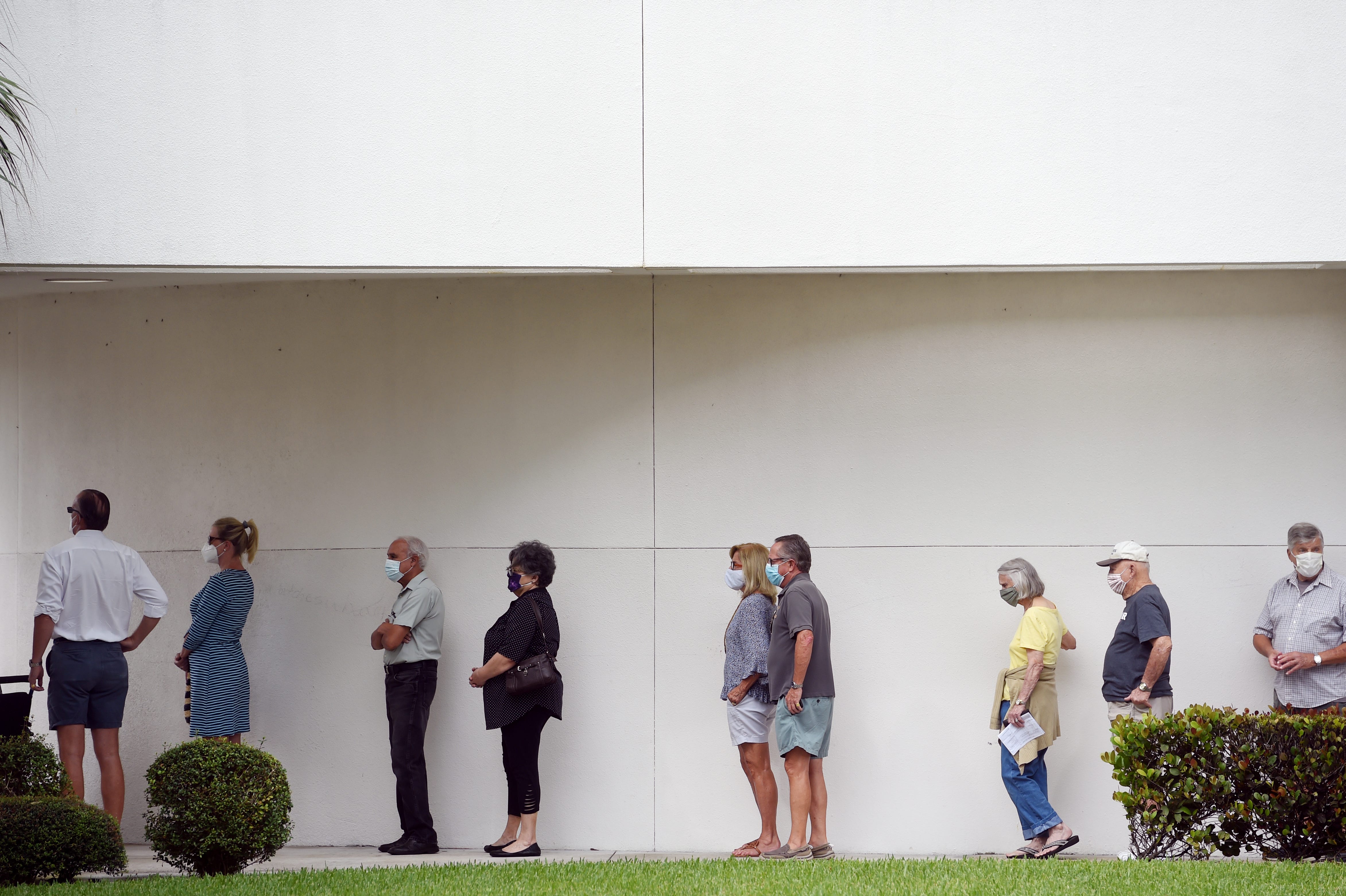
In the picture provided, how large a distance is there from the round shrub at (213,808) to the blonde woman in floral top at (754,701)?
2.65m

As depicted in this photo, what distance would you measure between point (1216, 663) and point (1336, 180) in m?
3.06

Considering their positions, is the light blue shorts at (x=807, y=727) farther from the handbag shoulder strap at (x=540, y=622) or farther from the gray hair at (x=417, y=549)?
the gray hair at (x=417, y=549)

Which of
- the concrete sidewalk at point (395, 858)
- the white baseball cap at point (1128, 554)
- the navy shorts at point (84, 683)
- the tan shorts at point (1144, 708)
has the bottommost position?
the concrete sidewalk at point (395, 858)

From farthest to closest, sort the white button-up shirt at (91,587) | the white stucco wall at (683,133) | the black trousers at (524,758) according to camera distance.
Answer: the black trousers at (524,758) < the white button-up shirt at (91,587) < the white stucco wall at (683,133)

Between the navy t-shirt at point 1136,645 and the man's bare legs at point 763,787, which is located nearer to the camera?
the navy t-shirt at point 1136,645

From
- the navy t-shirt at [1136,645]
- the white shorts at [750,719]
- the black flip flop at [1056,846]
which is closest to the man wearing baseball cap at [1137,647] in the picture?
the navy t-shirt at [1136,645]

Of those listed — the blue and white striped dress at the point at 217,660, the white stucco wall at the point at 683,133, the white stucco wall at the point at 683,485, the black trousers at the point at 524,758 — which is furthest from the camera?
the white stucco wall at the point at 683,485

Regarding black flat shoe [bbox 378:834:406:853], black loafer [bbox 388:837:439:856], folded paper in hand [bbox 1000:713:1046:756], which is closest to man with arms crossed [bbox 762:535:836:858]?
folded paper in hand [bbox 1000:713:1046:756]

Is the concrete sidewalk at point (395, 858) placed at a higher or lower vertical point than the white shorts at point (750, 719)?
lower

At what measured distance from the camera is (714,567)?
26.1ft

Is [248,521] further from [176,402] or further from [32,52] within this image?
[32,52]

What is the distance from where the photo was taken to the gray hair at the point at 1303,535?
7137 millimetres

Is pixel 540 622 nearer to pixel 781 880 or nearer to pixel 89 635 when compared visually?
pixel 781 880

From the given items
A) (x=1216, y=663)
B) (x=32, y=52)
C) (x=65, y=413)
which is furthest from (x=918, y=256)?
(x=65, y=413)
